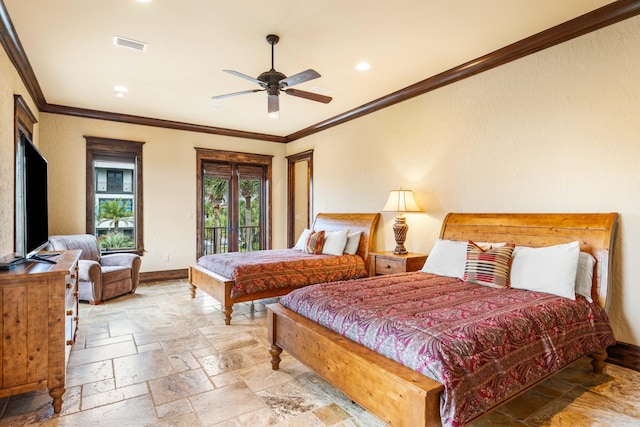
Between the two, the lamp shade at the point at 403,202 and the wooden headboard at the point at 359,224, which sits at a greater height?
the lamp shade at the point at 403,202

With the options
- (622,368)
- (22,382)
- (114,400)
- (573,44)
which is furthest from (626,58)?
(22,382)

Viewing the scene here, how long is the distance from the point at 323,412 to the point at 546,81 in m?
3.43

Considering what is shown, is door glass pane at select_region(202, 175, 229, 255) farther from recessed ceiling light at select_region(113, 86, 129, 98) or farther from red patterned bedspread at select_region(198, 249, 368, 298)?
recessed ceiling light at select_region(113, 86, 129, 98)

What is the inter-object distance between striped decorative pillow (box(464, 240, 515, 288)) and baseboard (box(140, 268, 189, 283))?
5.12 m

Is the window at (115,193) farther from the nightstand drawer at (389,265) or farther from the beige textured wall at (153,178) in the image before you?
the nightstand drawer at (389,265)

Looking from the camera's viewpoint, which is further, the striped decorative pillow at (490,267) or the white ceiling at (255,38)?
the striped decorative pillow at (490,267)

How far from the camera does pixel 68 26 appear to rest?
3100 mm

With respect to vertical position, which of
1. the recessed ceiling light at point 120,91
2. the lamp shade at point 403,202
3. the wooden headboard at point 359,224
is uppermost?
the recessed ceiling light at point 120,91

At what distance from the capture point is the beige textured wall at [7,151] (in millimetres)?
3154

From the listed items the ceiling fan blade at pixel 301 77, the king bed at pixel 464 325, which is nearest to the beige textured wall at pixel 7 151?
the ceiling fan blade at pixel 301 77

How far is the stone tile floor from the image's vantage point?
2.18m

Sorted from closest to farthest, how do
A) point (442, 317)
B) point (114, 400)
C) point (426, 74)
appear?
point (442, 317) → point (114, 400) → point (426, 74)

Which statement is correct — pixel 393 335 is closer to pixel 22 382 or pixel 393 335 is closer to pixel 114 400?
pixel 114 400

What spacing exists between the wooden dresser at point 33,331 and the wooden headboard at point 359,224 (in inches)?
145
